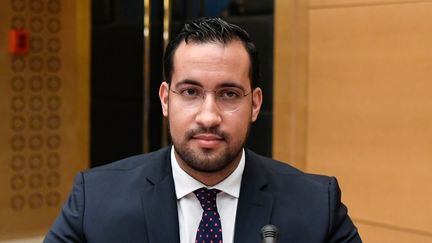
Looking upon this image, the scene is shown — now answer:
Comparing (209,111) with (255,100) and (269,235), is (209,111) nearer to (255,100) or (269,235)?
(255,100)

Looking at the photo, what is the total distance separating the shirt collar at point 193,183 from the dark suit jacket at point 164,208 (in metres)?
0.02

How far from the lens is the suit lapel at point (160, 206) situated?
1.75m

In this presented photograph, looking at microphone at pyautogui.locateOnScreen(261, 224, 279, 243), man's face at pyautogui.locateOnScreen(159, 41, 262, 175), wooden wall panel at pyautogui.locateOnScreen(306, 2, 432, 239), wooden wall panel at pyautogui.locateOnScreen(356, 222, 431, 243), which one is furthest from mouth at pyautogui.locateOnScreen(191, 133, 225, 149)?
wooden wall panel at pyautogui.locateOnScreen(356, 222, 431, 243)

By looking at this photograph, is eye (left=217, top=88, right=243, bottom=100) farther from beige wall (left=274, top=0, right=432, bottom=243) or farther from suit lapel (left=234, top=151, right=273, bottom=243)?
beige wall (left=274, top=0, right=432, bottom=243)

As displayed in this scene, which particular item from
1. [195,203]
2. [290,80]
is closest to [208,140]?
[195,203]

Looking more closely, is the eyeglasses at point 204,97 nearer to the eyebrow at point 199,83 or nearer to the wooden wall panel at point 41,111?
the eyebrow at point 199,83

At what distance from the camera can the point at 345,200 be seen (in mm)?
3473

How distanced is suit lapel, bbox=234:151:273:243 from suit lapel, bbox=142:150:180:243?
159 mm

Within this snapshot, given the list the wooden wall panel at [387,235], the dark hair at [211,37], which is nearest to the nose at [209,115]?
the dark hair at [211,37]

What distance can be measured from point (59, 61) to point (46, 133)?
0.51m

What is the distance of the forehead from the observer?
1670 millimetres

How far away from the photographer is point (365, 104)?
335 centimetres

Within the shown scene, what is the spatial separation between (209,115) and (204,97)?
0.05 meters

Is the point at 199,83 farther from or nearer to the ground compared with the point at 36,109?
farther from the ground
